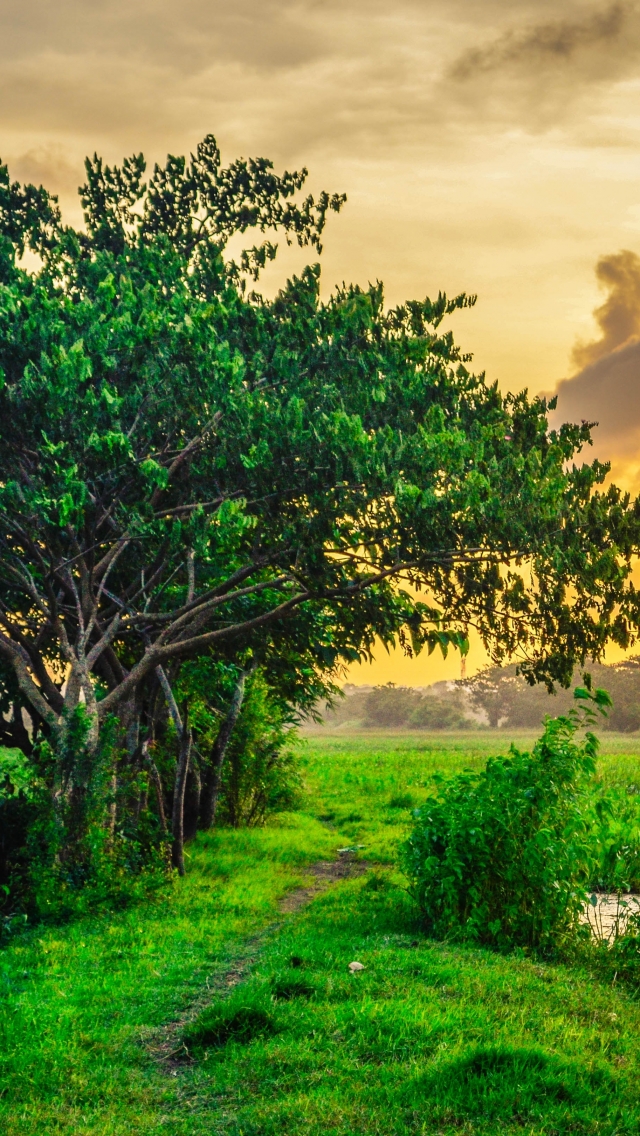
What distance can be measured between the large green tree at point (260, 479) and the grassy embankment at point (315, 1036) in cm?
477

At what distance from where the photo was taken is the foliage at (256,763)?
77.3 ft

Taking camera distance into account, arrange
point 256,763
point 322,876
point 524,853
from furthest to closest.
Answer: point 256,763 → point 322,876 → point 524,853

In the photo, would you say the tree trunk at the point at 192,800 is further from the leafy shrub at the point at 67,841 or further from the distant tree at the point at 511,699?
the distant tree at the point at 511,699

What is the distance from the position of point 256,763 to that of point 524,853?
47.1ft

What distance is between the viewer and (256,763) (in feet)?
79.8

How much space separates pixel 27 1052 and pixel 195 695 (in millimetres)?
12690

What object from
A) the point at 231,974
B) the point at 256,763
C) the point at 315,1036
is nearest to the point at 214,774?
the point at 256,763

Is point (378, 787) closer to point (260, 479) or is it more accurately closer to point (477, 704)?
point (260, 479)

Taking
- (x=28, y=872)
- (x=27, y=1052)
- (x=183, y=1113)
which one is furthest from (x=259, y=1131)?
(x=28, y=872)

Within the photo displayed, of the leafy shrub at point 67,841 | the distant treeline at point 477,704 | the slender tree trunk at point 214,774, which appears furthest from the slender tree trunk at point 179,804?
the distant treeline at point 477,704

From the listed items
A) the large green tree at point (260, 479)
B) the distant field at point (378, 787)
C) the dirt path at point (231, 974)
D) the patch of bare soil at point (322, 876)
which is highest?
the large green tree at point (260, 479)

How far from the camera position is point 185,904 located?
47.2 ft

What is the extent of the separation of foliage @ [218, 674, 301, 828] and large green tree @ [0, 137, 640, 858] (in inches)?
204

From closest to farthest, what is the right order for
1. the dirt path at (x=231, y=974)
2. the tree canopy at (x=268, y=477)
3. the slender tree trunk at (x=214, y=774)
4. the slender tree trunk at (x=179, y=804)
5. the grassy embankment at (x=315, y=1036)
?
the grassy embankment at (x=315, y=1036), the dirt path at (x=231, y=974), the tree canopy at (x=268, y=477), the slender tree trunk at (x=179, y=804), the slender tree trunk at (x=214, y=774)
